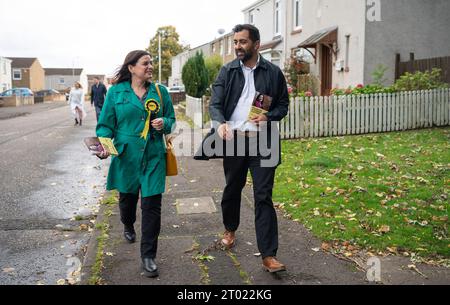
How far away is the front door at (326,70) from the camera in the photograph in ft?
70.9

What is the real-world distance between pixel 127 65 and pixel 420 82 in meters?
12.5

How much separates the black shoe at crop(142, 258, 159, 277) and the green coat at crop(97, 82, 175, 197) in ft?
2.09

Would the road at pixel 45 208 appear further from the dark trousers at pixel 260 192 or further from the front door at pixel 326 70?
the front door at pixel 326 70

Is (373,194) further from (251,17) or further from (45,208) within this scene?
(251,17)

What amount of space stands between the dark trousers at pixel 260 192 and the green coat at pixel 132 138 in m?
0.67

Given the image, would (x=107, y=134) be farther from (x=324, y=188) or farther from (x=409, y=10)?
(x=409, y=10)

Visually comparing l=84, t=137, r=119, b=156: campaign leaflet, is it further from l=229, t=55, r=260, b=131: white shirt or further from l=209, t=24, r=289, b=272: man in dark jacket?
l=229, t=55, r=260, b=131: white shirt

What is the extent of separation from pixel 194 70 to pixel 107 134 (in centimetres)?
2344

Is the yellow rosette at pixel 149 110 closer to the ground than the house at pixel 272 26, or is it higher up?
closer to the ground

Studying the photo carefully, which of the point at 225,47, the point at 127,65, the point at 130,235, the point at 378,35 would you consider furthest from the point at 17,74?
the point at 127,65

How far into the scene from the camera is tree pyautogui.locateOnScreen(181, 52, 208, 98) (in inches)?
1102

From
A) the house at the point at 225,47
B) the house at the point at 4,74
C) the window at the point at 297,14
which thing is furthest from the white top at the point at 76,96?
the house at the point at 4,74

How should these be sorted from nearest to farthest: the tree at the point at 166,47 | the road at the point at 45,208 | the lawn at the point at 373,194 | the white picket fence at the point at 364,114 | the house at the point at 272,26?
the road at the point at 45,208 → the lawn at the point at 373,194 → the white picket fence at the point at 364,114 → the house at the point at 272,26 → the tree at the point at 166,47

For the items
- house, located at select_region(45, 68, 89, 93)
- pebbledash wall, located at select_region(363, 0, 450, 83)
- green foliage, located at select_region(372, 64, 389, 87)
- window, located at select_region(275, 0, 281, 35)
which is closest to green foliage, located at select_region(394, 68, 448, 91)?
green foliage, located at select_region(372, 64, 389, 87)
